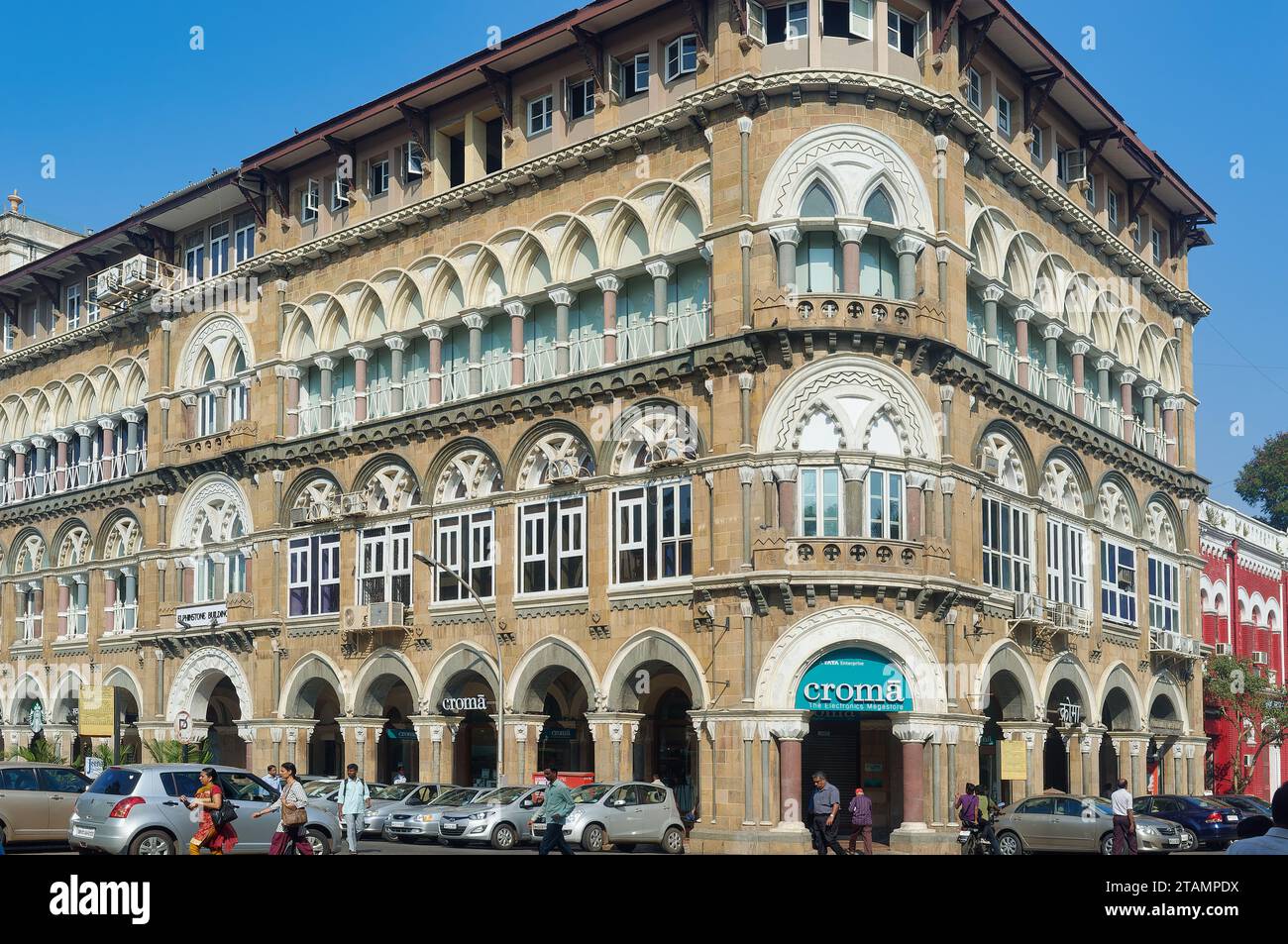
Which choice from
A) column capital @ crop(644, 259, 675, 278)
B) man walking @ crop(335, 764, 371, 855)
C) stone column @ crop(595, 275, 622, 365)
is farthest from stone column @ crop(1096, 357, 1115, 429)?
man walking @ crop(335, 764, 371, 855)

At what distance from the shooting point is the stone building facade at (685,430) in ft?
123

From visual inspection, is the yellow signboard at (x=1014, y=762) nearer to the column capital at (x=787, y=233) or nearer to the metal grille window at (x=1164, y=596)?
the metal grille window at (x=1164, y=596)

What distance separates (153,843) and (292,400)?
27415mm

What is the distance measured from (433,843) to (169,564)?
69.6 feet

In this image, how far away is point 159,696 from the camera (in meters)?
53.3

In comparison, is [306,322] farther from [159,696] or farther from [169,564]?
[159,696]

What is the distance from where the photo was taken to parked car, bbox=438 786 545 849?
35.6m

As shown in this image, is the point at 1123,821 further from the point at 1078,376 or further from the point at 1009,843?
the point at 1078,376

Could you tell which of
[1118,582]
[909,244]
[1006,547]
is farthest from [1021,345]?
[1118,582]

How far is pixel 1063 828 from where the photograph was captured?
33750 mm

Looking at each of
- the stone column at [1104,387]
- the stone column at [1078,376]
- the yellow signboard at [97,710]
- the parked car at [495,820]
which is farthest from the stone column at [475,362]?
the stone column at [1104,387]
